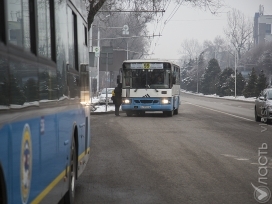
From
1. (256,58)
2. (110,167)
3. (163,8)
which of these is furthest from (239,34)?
(110,167)

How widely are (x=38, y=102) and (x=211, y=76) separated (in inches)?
4969

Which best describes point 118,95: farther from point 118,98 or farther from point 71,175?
point 71,175

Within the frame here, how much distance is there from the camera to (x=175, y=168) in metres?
12.1

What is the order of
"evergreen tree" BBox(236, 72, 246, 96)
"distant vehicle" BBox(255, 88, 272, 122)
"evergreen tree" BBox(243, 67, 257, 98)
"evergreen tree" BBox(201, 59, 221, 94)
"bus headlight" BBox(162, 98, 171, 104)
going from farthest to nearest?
1. "evergreen tree" BBox(201, 59, 221, 94)
2. "evergreen tree" BBox(236, 72, 246, 96)
3. "evergreen tree" BBox(243, 67, 257, 98)
4. "bus headlight" BBox(162, 98, 171, 104)
5. "distant vehicle" BBox(255, 88, 272, 122)

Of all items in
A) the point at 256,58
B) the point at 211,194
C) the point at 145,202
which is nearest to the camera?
the point at 145,202

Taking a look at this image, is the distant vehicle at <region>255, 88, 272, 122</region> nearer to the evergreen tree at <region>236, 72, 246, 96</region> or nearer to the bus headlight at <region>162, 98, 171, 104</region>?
the bus headlight at <region>162, 98, 171, 104</region>

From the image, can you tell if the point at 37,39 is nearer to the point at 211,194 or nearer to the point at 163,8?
the point at 211,194

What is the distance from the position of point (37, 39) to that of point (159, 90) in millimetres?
27942

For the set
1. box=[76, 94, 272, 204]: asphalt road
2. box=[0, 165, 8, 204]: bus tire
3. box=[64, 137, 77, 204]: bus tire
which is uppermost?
box=[0, 165, 8, 204]: bus tire

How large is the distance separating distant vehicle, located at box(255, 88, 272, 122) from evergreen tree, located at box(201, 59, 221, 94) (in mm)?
96249

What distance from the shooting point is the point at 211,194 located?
9117 mm

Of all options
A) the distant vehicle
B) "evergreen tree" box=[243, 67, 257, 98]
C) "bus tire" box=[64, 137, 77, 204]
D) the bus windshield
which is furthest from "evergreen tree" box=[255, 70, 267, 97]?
"bus tire" box=[64, 137, 77, 204]

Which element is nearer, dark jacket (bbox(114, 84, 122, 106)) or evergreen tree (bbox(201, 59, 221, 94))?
dark jacket (bbox(114, 84, 122, 106))

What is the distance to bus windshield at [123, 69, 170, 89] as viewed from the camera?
33.3 m
